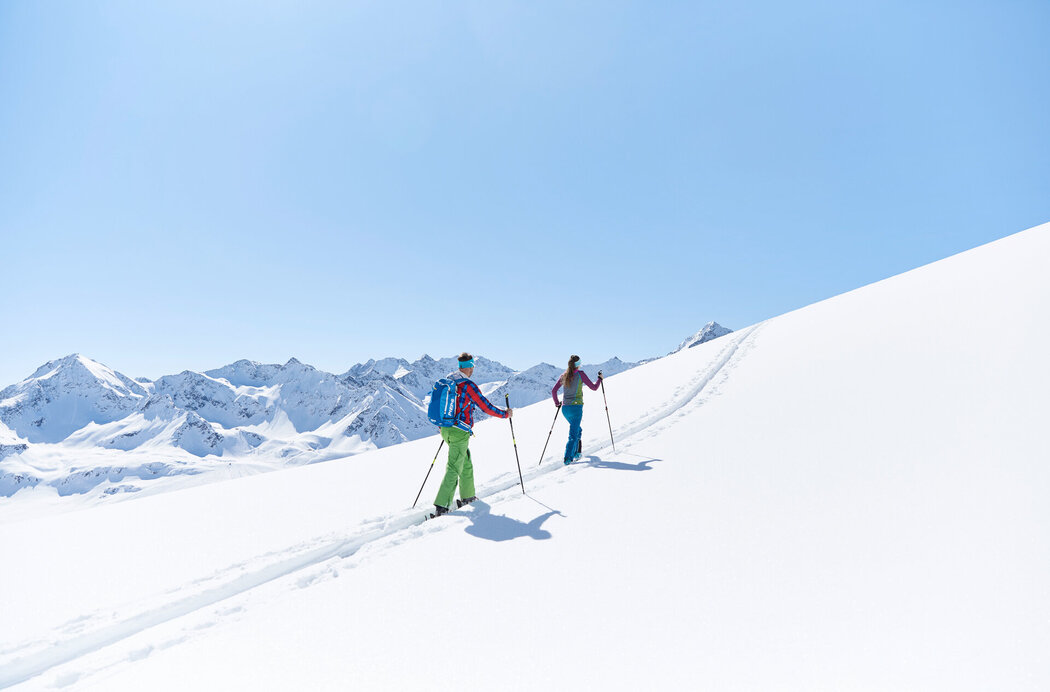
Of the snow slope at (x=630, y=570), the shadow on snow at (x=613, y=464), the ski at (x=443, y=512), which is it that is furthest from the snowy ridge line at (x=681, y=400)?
the ski at (x=443, y=512)

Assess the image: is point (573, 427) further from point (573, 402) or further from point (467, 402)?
point (467, 402)

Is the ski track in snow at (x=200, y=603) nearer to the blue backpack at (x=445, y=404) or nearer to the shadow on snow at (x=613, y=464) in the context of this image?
the blue backpack at (x=445, y=404)

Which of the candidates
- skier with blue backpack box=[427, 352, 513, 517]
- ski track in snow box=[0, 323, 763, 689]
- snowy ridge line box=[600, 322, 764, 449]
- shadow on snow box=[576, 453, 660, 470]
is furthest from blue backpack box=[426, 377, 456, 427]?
snowy ridge line box=[600, 322, 764, 449]

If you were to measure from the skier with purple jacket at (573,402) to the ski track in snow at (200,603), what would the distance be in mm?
2121

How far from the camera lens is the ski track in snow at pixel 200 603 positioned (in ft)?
13.0

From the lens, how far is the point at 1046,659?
2.90m

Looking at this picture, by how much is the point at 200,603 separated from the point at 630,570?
4.53 meters

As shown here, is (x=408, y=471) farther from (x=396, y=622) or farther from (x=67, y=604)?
(x=396, y=622)

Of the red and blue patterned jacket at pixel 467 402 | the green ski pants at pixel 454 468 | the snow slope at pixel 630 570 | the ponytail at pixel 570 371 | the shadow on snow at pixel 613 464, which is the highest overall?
the ponytail at pixel 570 371

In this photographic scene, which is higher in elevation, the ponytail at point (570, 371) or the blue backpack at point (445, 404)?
the ponytail at point (570, 371)

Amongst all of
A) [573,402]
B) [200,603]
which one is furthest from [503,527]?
[573,402]

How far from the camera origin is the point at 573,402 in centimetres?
1010

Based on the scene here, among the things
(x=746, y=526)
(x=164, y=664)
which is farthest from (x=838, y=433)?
(x=164, y=664)

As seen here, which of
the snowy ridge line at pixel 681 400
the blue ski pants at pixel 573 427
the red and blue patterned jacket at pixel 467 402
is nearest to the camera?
the red and blue patterned jacket at pixel 467 402
